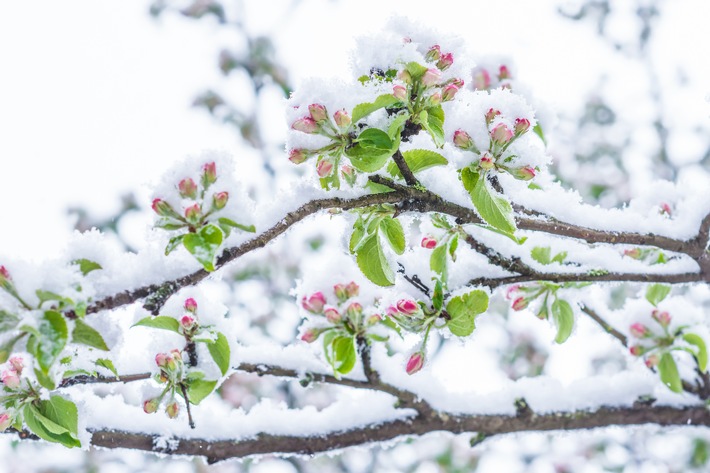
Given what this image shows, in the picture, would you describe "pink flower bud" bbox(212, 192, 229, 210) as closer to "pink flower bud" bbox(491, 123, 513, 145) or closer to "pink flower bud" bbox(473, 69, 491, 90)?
"pink flower bud" bbox(491, 123, 513, 145)

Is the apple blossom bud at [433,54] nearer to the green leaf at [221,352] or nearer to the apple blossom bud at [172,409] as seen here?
the green leaf at [221,352]

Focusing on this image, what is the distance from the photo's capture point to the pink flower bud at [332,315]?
1.18 meters

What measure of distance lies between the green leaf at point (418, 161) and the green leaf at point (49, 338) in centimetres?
55

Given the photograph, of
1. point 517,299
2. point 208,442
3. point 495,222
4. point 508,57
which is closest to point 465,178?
point 495,222

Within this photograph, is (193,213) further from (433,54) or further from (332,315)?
(433,54)

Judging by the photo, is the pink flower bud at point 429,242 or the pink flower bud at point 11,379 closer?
the pink flower bud at point 11,379

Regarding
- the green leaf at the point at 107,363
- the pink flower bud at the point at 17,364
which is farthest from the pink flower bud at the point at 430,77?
the pink flower bud at the point at 17,364

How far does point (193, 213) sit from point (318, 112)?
238 mm

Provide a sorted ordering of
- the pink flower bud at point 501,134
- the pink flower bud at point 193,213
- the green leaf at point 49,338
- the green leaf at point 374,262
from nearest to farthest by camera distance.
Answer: the green leaf at point 49,338 → the pink flower bud at point 193,213 → the pink flower bud at point 501,134 → the green leaf at point 374,262

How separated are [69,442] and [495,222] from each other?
31.6 inches

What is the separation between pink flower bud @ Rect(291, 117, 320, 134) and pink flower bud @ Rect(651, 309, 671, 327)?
1046mm

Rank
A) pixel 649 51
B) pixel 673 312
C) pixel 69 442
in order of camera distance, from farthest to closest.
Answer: pixel 649 51 → pixel 673 312 → pixel 69 442

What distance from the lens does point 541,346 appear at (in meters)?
5.37

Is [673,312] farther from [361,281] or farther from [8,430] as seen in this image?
[8,430]
